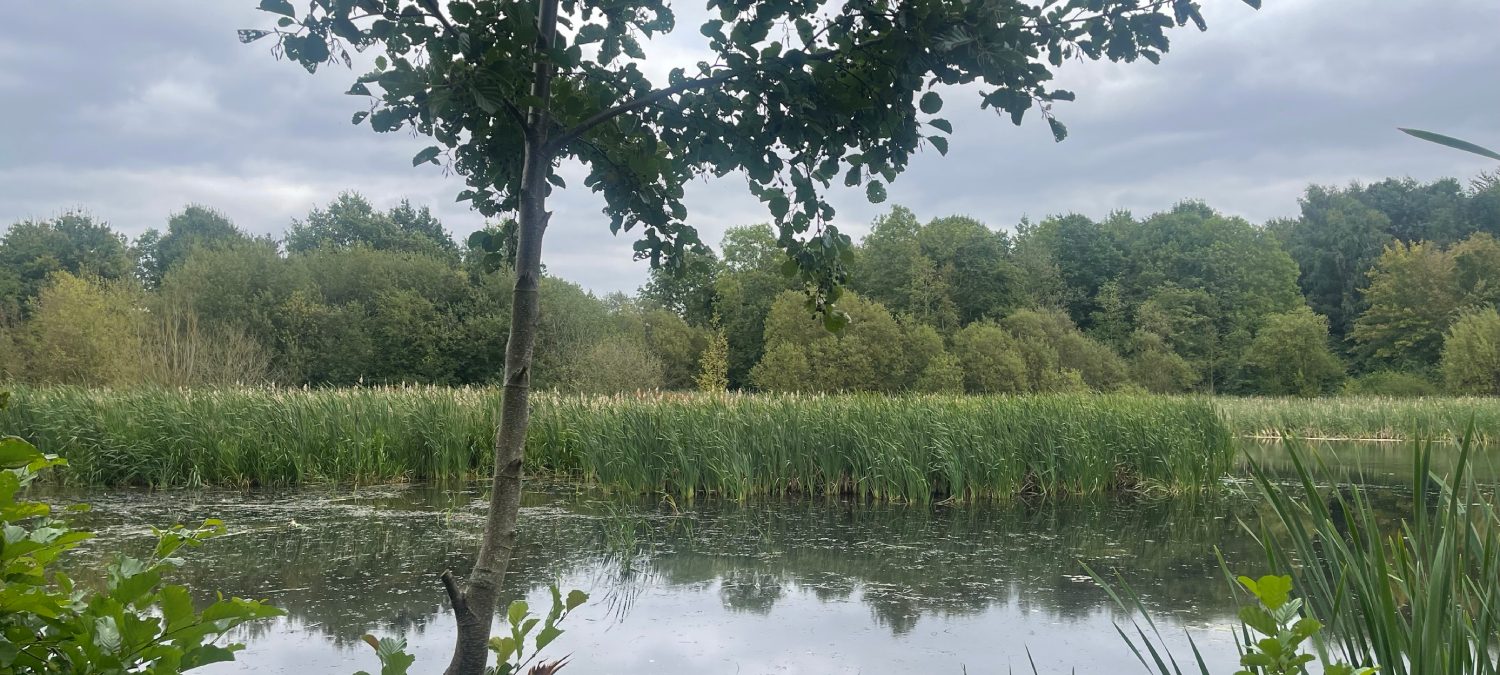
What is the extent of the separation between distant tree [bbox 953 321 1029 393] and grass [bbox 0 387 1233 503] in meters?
20.7

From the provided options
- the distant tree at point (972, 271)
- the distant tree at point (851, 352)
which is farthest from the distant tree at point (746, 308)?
the distant tree at point (972, 271)

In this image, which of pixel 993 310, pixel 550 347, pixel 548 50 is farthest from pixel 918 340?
pixel 548 50

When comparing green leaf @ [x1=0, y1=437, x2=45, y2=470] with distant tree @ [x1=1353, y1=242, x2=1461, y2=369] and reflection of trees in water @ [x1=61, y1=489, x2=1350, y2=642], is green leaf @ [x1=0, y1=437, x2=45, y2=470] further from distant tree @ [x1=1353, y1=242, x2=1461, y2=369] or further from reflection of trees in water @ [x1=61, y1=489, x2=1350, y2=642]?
distant tree @ [x1=1353, y1=242, x2=1461, y2=369]

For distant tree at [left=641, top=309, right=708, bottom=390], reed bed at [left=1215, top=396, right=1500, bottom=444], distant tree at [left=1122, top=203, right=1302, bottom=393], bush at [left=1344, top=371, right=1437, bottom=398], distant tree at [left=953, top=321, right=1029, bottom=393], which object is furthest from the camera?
distant tree at [left=1122, top=203, right=1302, bottom=393]

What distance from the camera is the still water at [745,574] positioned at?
14.1 ft

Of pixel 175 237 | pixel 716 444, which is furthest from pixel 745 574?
pixel 175 237

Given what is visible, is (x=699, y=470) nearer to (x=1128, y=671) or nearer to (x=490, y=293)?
(x=1128, y=671)

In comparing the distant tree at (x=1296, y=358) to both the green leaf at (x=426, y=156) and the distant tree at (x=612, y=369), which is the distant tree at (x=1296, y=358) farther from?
the green leaf at (x=426, y=156)

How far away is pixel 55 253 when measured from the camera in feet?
123

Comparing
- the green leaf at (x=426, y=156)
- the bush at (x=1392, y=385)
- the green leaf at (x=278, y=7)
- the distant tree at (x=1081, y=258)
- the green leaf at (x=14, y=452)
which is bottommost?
the bush at (x=1392, y=385)

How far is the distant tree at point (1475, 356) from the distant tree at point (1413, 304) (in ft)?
21.1

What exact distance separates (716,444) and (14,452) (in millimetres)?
9143

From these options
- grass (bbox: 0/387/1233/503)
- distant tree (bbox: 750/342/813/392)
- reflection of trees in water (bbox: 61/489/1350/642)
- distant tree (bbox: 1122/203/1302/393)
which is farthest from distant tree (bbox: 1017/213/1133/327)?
reflection of trees in water (bbox: 61/489/1350/642)

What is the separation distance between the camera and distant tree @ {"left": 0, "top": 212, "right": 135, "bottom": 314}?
3530 centimetres
